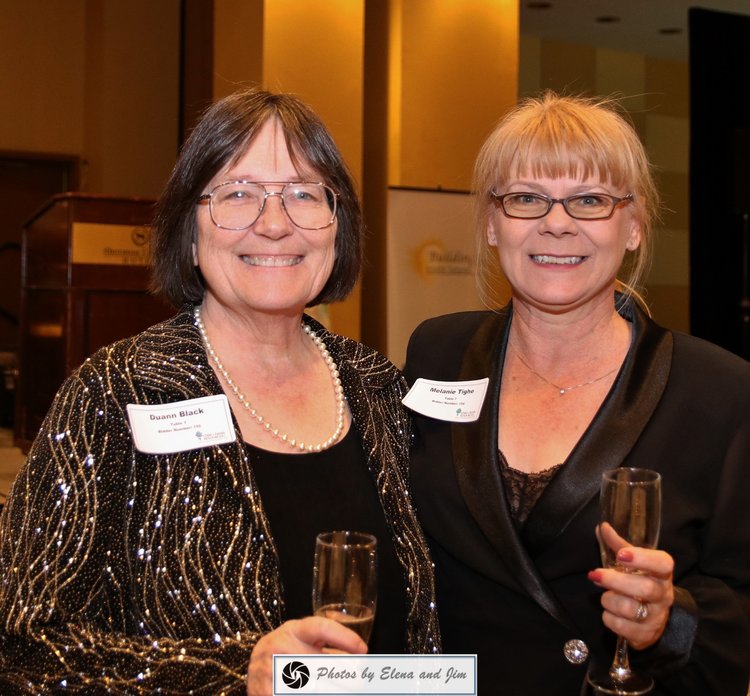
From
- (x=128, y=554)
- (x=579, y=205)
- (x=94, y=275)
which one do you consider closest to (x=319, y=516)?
(x=128, y=554)

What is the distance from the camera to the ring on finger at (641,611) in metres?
1.59

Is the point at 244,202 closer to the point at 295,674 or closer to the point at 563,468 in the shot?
the point at 563,468

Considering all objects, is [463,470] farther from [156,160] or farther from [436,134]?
[156,160]

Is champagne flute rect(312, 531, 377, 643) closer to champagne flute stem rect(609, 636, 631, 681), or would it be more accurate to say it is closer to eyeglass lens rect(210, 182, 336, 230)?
champagne flute stem rect(609, 636, 631, 681)

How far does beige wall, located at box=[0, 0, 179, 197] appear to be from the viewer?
10680 mm

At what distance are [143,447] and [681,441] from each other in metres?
1.04

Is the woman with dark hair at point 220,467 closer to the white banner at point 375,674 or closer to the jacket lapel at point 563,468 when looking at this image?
the white banner at point 375,674

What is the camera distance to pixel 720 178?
9836 mm

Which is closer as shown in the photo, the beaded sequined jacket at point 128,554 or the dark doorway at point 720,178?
the beaded sequined jacket at point 128,554

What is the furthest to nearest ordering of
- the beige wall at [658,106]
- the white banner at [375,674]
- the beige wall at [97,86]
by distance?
the beige wall at [658,106]
the beige wall at [97,86]
the white banner at [375,674]

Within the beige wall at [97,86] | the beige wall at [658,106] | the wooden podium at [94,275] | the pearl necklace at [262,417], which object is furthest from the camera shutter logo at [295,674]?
the beige wall at [658,106]

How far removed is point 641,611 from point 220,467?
0.77m

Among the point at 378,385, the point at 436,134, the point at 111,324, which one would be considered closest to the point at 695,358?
the point at 378,385

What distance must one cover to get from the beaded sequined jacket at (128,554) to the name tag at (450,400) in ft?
1.65
